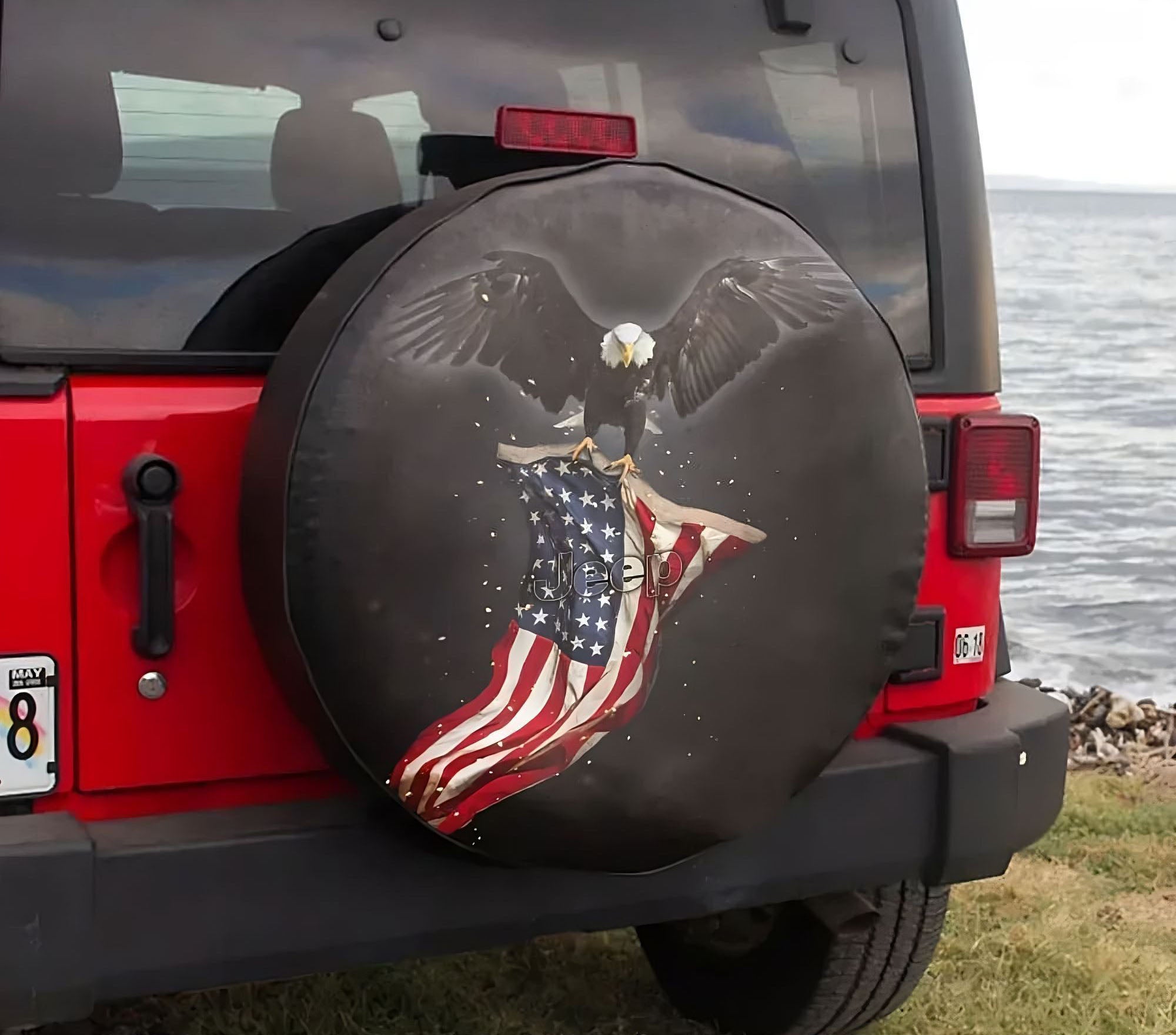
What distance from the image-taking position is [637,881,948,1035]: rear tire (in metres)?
2.96

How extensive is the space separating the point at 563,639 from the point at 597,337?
400 millimetres

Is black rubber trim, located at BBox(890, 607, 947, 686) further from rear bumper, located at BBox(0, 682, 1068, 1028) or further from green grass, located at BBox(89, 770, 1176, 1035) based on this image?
green grass, located at BBox(89, 770, 1176, 1035)

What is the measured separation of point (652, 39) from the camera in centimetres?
249

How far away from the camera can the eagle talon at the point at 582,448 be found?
204 centimetres

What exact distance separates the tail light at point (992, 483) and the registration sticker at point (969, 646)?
0.14m

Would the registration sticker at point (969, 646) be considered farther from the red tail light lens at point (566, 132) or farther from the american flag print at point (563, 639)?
the red tail light lens at point (566, 132)

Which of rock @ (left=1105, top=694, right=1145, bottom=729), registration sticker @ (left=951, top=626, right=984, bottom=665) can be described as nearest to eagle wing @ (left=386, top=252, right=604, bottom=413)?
registration sticker @ (left=951, top=626, right=984, bottom=665)

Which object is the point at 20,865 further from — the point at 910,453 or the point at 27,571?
the point at 910,453

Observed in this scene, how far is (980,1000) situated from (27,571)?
2297 millimetres

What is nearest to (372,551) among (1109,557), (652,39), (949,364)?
(652,39)

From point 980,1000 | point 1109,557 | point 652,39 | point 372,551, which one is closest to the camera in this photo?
point 372,551

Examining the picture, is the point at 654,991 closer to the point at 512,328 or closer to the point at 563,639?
the point at 563,639

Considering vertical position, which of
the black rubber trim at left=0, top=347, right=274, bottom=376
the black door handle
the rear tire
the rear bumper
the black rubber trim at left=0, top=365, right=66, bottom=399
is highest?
the black rubber trim at left=0, top=347, right=274, bottom=376

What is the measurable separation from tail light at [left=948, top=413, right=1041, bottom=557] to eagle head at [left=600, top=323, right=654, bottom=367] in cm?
81
